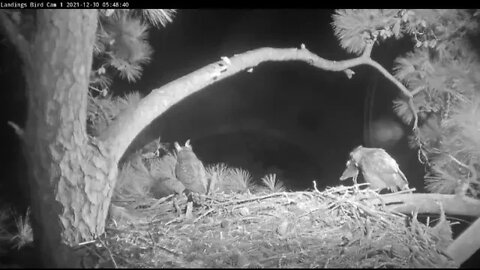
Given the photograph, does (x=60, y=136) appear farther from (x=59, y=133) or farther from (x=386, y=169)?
(x=386, y=169)

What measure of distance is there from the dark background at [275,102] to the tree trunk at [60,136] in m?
2.35

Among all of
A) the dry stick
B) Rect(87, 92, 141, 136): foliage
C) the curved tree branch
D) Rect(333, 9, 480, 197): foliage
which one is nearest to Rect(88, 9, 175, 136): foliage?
Rect(87, 92, 141, 136): foliage

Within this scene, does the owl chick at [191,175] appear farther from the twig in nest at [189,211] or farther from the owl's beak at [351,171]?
the owl's beak at [351,171]

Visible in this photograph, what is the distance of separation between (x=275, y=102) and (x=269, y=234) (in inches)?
132

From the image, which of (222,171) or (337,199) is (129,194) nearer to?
(222,171)

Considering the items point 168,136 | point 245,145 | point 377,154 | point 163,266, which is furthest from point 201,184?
point 245,145

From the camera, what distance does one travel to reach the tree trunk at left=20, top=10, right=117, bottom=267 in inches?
64.9

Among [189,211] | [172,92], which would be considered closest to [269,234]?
[189,211]

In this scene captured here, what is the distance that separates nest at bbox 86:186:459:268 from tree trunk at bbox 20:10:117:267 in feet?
0.64

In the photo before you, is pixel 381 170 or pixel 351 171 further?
pixel 351 171

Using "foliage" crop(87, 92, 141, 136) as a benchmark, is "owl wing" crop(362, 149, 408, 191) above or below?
below

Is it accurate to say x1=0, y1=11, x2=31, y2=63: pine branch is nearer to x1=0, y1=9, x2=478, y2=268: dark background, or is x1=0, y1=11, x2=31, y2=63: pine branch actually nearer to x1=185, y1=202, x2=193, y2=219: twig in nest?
x1=185, y1=202, x2=193, y2=219: twig in nest

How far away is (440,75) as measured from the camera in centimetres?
294

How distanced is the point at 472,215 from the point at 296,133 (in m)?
2.81
